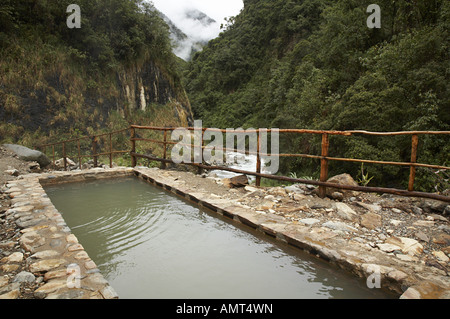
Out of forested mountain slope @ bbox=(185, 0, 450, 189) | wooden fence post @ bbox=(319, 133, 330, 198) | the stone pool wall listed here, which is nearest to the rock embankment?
the stone pool wall

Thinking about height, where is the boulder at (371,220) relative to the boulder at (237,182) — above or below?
below

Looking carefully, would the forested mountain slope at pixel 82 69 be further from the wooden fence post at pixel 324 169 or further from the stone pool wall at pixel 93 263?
the wooden fence post at pixel 324 169

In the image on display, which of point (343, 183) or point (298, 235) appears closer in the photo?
point (298, 235)

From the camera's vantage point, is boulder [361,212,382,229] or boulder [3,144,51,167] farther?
boulder [3,144,51,167]

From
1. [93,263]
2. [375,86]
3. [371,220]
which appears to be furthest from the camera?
[375,86]

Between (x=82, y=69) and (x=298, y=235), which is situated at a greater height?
(x=82, y=69)

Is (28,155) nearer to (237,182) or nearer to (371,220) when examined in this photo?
(237,182)

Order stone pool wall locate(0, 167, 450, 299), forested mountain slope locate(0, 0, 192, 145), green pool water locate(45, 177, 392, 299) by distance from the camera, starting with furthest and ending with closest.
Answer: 1. forested mountain slope locate(0, 0, 192, 145)
2. green pool water locate(45, 177, 392, 299)
3. stone pool wall locate(0, 167, 450, 299)

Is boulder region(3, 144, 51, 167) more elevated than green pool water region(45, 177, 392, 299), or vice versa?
boulder region(3, 144, 51, 167)

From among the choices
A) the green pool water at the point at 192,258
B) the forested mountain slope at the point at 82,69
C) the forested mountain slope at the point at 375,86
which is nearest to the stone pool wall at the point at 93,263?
the green pool water at the point at 192,258

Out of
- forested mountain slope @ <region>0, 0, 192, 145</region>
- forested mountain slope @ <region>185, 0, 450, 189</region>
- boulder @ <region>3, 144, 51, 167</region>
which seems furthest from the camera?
forested mountain slope @ <region>0, 0, 192, 145</region>

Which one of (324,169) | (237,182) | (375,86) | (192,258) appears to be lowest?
(192,258)

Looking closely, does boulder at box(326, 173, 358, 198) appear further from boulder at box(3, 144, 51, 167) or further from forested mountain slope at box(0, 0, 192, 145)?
forested mountain slope at box(0, 0, 192, 145)

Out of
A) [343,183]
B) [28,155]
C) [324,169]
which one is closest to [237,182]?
[324,169]
